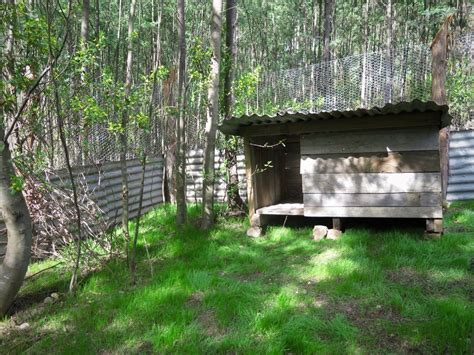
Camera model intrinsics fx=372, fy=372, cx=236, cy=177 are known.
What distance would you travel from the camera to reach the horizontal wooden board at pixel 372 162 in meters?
5.22

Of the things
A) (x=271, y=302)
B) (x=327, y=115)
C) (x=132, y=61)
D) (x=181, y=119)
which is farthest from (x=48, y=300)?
(x=327, y=115)

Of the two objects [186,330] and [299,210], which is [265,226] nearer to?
[299,210]

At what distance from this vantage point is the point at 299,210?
20.3ft

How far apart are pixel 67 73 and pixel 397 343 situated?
4.15m

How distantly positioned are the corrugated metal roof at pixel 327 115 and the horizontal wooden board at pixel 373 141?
309 mm

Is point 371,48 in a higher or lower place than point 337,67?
higher

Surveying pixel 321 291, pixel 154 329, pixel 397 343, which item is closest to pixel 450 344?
pixel 397 343

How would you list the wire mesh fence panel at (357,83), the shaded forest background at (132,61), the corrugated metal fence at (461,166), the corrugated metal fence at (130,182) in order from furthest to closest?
the wire mesh fence panel at (357,83), the corrugated metal fence at (461,166), the corrugated metal fence at (130,182), the shaded forest background at (132,61)

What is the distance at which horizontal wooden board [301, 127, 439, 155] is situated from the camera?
17.1 feet

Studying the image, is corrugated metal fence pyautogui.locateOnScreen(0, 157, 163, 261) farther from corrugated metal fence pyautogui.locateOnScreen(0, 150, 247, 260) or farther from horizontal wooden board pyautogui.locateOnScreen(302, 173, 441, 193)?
horizontal wooden board pyautogui.locateOnScreen(302, 173, 441, 193)

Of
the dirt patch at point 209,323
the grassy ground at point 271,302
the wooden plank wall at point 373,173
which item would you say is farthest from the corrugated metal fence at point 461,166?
the dirt patch at point 209,323

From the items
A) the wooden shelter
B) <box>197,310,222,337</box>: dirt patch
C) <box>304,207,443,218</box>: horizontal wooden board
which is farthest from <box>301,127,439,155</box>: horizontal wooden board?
<box>197,310,222,337</box>: dirt patch

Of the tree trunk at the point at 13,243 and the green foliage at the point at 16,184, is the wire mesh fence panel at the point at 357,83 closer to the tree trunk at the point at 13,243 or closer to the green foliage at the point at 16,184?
the tree trunk at the point at 13,243

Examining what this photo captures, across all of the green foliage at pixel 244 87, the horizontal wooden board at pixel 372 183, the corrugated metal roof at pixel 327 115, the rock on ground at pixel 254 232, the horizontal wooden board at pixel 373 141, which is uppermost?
the green foliage at pixel 244 87
